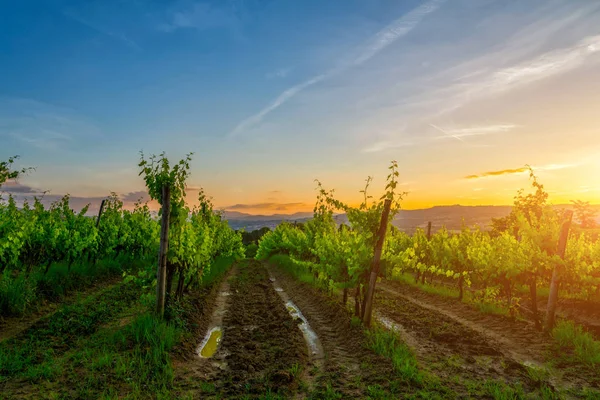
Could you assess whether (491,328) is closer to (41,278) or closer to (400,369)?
(400,369)

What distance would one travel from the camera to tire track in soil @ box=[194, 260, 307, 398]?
632 centimetres

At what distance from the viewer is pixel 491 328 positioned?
430 inches

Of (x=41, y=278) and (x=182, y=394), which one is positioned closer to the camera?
(x=182, y=394)

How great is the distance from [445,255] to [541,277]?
23.9 ft

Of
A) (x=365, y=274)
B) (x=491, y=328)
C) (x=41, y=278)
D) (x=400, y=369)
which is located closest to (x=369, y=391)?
(x=400, y=369)

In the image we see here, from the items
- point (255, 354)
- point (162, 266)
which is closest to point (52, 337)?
point (162, 266)

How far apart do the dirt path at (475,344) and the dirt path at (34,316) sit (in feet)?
30.3

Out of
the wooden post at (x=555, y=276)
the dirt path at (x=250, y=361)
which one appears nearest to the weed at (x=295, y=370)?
the dirt path at (x=250, y=361)

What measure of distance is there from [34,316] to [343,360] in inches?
328

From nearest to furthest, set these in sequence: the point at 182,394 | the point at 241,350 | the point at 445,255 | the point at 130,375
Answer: the point at 182,394
the point at 130,375
the point at 241,350
the point at 445,255

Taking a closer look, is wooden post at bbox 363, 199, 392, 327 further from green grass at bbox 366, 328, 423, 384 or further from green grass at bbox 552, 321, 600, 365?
green grass at bbox 552, 321, 600, 365

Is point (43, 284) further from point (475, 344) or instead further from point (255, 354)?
point (475, 344)

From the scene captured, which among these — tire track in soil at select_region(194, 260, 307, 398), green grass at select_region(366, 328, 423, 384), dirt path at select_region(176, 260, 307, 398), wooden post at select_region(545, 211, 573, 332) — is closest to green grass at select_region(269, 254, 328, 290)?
tire track in soil at select_region(194, 260, 307, 398)

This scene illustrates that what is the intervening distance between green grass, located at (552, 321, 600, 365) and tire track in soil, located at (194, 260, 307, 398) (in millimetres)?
5707
